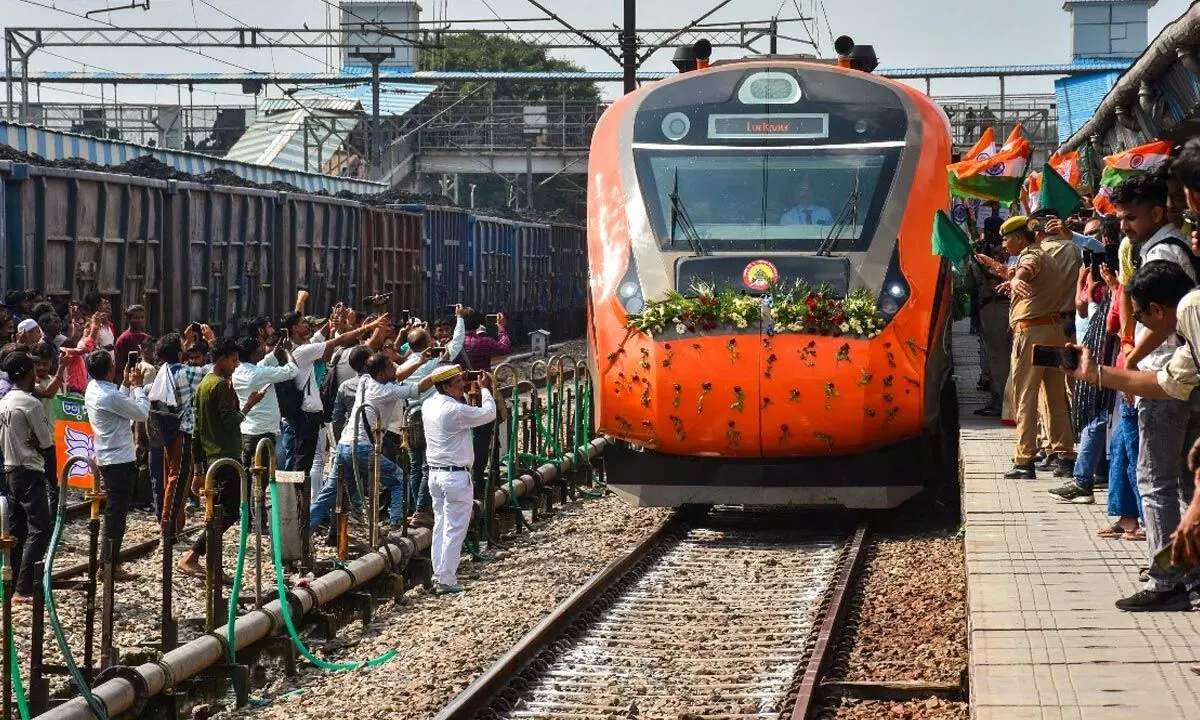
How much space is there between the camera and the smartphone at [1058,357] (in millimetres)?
7113

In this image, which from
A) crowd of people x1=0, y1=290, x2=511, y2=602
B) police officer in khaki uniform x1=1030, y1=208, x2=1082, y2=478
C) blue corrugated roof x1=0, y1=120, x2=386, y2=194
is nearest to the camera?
crowd of people x1=0, y1=290, x2=511, y2=602

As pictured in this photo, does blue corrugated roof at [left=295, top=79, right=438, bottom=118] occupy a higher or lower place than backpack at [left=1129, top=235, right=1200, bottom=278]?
higher

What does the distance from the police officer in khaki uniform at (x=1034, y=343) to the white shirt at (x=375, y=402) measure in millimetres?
→ 4294

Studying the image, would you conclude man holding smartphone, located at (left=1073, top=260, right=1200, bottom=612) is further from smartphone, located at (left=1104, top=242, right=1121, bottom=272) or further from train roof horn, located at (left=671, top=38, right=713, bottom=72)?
train roof horn, located at (left=671, top=38, right=713, bottom=72)

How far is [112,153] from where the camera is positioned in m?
29.0

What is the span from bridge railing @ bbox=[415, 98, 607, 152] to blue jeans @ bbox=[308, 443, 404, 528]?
44978 millimetres

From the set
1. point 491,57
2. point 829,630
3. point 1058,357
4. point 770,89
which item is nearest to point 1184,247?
point 1058,357

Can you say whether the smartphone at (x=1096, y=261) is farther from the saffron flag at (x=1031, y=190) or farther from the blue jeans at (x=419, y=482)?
the saffron flag at (x=1031, y=190)

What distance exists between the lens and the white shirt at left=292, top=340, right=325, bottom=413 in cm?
1335

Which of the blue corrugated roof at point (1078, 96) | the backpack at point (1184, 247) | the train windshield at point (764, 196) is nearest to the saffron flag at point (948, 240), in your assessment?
the train windshield at point (764, 196)

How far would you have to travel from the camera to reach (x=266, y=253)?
974 inches

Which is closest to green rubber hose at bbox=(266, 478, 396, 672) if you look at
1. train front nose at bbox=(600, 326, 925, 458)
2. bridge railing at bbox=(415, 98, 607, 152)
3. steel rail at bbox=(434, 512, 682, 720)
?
steel rail at bbox=(434, 512, 682, 720)

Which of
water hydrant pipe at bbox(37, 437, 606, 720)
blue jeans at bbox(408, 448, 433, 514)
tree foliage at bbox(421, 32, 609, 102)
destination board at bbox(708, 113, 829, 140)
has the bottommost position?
water hydrant pipe at bbox(37, 437, 606, 720)

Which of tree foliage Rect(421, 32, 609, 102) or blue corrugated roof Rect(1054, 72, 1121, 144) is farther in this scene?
tree foliage Rect(421, 32, 609, 102)
